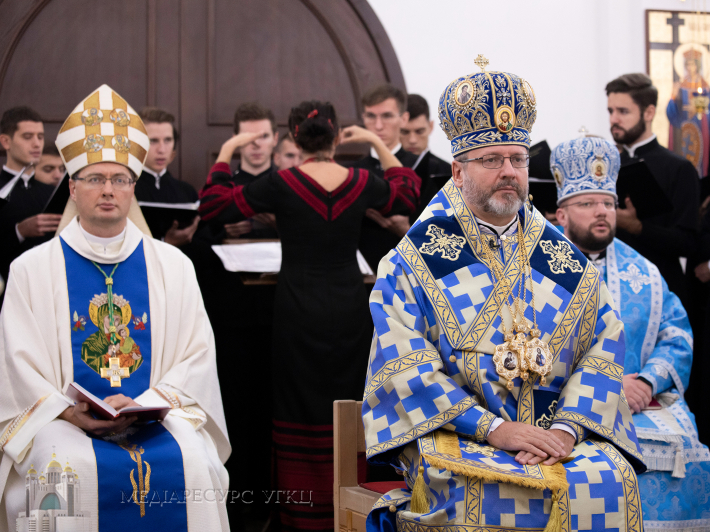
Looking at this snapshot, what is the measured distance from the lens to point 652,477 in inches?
154

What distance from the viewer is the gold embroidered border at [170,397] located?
3926 millimetres

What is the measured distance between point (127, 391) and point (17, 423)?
52 centimetres

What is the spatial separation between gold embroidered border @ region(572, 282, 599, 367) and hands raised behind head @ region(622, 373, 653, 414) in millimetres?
882

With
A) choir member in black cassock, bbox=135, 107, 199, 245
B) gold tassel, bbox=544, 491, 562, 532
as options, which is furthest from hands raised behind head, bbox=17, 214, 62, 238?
gold tassel, bbox=544, 491, 562, 532

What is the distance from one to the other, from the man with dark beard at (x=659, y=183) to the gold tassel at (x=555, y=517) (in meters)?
2.93

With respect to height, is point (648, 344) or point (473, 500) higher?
point (648, 344)

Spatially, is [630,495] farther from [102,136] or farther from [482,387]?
[102,136]

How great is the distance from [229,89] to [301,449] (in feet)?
10.1

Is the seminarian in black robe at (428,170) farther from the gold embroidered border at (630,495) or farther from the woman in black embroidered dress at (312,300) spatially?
the gold embroidered border at (630,495)

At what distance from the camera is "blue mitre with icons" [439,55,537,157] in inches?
127

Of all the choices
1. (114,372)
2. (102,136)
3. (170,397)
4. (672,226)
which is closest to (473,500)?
(170,397)

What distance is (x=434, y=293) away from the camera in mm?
3158

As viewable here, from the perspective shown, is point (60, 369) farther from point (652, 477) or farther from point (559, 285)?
point (652, 477)

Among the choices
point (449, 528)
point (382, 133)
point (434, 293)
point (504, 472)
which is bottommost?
point (449, 528)
